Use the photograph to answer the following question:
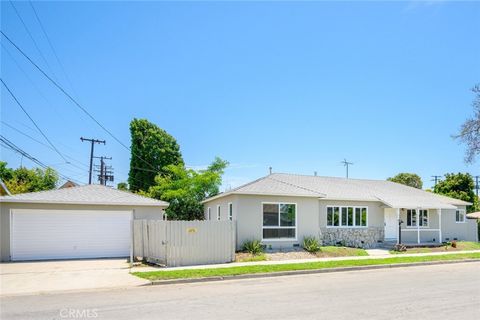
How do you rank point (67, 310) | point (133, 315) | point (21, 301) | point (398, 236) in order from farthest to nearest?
point (398, 236) → point (21, 301) → point (67, 310) → point (133, 315)

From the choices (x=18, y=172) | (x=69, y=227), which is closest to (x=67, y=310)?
(x=69, y=227)

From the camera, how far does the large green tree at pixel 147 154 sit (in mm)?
43000

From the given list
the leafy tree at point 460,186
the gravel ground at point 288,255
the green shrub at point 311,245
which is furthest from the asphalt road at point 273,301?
the leafy tree at point 460,186

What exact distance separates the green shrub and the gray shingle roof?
2.43 metres

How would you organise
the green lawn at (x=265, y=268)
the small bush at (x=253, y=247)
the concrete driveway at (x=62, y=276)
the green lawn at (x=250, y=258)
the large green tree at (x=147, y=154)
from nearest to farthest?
the concrete driveway at (x=62, y=276)
the green lawn at (x=265, y=268)
the green lawn at (x=250, y=258)
the small bush at (x=253, y=247)
the large green tree at (x=147, y=154)

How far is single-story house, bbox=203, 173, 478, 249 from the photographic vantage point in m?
22.4

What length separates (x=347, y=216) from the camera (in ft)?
86.0

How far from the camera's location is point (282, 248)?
74.2ft

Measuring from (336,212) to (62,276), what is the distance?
1662 cm

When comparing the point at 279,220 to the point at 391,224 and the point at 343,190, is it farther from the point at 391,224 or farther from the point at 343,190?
the point at 391,224

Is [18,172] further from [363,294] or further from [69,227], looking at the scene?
[363,294]

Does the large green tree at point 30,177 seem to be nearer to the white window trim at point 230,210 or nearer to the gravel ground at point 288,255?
the white window trim at point 230,210

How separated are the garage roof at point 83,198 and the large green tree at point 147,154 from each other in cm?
1909

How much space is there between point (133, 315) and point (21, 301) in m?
3.78
